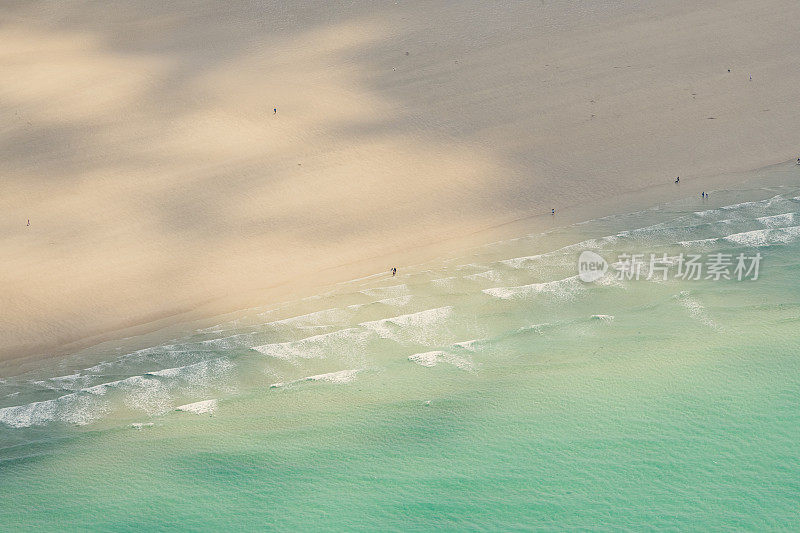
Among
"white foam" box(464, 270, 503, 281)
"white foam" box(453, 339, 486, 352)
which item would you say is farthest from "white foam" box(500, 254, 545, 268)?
"white foam" box(453, 339, 486, 352)

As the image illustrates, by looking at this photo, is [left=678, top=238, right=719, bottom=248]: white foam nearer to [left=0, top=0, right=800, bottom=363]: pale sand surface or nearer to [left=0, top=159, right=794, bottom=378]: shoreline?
[left=0, top=159, right=794, bottom=378]: shoreline

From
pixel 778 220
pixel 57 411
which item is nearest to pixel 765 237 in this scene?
pixel 778 220

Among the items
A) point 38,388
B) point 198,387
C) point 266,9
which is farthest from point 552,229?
point 266,9

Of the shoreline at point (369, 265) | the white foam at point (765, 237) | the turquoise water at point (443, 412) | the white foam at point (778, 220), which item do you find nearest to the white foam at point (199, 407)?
A: the turquoise water at point (443, 412)

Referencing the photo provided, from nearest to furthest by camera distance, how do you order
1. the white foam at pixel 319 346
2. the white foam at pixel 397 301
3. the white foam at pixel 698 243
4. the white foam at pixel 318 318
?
1. the white foam at pixel 319 346
2. the white foam at pixel 318 318
3. the white foam at pixel 397 301
4. the white foam at pixel 698 243

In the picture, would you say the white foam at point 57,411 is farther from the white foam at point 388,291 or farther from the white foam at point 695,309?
the white foam at point 695,309

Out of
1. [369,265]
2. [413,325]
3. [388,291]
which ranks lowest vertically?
[413,325]

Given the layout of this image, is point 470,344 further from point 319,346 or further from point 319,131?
point 319,131
